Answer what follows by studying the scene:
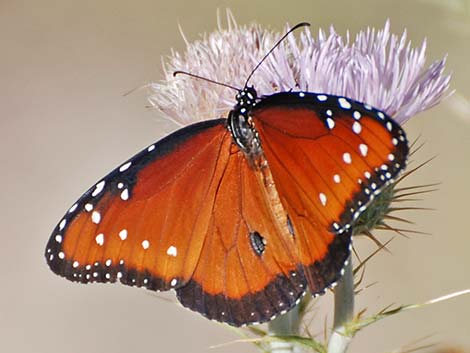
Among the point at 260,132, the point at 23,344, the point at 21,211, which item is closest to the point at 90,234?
the point at 260,132

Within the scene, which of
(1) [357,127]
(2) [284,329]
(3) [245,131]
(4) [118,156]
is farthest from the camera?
(4) [118,156]

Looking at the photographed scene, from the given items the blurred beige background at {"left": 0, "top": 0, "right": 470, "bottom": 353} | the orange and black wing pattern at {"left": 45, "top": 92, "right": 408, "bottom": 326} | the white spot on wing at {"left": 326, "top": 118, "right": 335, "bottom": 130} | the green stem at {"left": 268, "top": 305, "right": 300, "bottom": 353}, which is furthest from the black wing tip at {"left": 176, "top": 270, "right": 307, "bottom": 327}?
the blurred beige background at {"left": 0, "top": 0, "right": 470, "bottom": 353}

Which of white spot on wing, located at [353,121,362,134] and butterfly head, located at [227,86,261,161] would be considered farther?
butterfly head, located at [227,86,261,161]

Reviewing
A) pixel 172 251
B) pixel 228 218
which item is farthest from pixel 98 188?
pixel 228 218

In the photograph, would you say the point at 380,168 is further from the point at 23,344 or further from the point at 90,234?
the point at 23,344

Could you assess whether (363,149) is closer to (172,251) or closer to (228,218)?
(228,218)

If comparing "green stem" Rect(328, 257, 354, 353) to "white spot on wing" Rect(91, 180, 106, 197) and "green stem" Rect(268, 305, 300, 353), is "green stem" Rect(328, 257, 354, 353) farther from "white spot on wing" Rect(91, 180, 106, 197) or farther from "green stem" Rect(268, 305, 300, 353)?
"white spot on wing" Rect(91, 180, 106, 197)

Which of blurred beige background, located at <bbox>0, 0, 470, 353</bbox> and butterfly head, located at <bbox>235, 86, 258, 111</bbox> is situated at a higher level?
blurred beige background, located at <bbox>0, 0, 470, 353</bbox>
